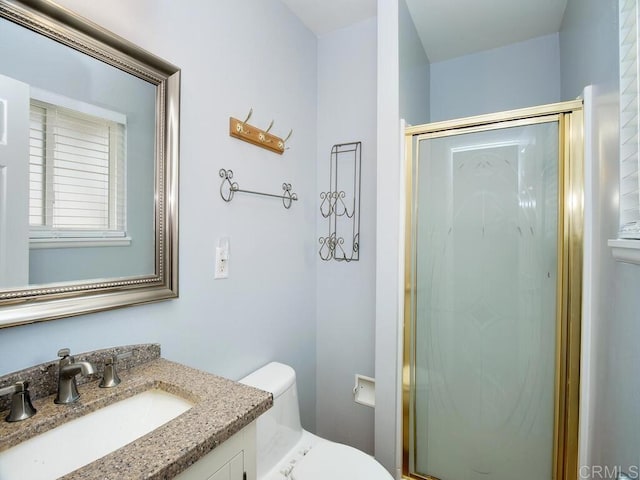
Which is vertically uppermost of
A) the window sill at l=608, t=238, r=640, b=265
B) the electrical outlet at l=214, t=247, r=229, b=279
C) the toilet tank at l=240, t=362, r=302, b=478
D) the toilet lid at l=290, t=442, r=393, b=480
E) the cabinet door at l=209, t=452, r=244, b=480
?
the window sill at l=608, t=238, r=640, b=265

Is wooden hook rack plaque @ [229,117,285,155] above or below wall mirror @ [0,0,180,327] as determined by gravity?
above

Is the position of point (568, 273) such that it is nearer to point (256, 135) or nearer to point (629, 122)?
point (629, 122)

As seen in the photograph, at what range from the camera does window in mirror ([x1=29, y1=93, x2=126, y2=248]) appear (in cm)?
85

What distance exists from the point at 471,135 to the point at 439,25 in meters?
0.83

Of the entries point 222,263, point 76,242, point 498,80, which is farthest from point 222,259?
point 498,80

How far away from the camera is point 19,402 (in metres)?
0.74

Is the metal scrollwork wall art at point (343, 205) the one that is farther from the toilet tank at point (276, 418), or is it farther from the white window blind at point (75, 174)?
the white window blind at point (75, 174)

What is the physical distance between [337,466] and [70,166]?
1442 mm

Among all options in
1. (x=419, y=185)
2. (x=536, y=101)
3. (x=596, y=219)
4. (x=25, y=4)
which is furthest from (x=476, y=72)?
(x=25, y=4)

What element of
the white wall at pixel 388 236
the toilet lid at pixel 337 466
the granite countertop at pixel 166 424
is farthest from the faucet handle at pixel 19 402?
the white wall at pixel 388 236

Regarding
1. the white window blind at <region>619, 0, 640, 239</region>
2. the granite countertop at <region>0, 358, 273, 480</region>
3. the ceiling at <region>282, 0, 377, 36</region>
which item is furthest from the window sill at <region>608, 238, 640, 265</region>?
the ceiling at <region>282, 0, 377, 36</region>

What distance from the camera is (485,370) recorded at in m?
1.51

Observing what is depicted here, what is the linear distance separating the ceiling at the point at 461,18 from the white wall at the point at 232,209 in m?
0.16

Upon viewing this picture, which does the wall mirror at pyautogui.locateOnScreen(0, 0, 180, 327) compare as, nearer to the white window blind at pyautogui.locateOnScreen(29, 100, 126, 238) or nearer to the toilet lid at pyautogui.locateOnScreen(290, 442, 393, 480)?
the white window blind at pyautogui.locateOnScreen(29, 100, 126, 238)
